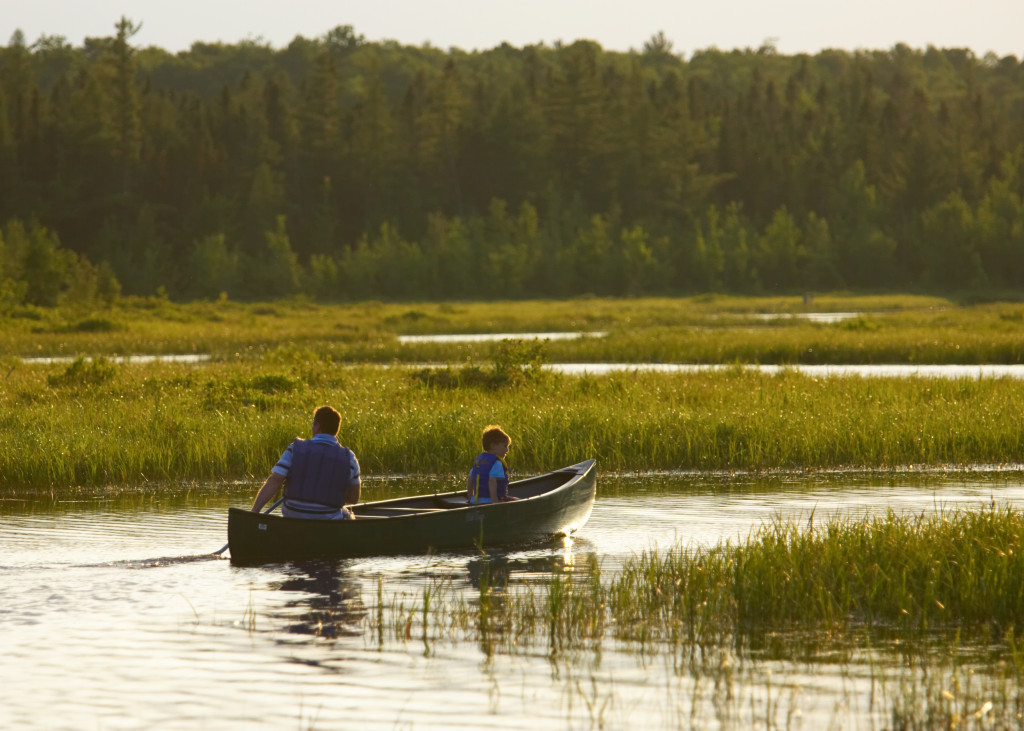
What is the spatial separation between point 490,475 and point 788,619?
4.48m

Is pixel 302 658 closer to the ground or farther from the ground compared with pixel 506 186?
closer to the ground

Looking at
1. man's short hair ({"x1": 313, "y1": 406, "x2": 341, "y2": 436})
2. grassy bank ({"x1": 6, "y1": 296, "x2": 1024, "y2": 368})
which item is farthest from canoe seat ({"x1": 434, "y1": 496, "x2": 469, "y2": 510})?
grassy bank ({"x1": 6, "y1": 296, "x2": 1024, "y2": 368})

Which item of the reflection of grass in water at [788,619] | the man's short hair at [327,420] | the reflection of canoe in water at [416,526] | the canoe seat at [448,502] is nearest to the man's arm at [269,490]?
the reflection of canoe in water at [416,526]

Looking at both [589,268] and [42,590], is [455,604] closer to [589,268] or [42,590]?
[42,590]

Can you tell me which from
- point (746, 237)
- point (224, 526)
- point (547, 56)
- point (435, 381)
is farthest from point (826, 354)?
point (547, 56)

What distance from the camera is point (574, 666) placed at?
379 inches

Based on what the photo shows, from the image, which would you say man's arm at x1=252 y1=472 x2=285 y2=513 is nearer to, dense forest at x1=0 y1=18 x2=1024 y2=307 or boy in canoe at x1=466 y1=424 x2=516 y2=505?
boy in canoe at x1=466 y1=424 x2=516 y2=505

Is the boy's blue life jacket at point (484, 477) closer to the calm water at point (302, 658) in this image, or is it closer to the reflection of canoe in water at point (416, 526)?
the reflection of canoe in water at point (416, 526)

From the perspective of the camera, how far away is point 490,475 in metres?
14.3

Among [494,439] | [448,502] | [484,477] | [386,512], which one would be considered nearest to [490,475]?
[484,477]

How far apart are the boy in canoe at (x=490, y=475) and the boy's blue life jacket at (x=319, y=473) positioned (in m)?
1.55

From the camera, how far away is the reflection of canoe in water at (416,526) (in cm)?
1311

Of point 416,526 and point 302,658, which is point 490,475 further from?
point 302,658

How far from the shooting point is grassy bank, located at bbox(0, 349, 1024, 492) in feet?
65.8
